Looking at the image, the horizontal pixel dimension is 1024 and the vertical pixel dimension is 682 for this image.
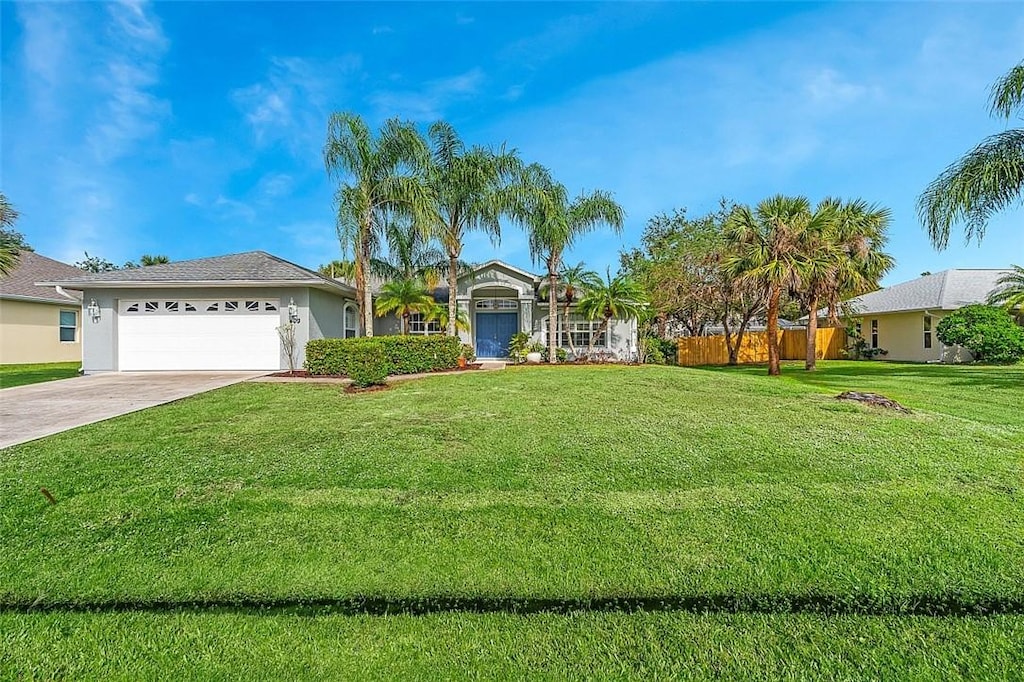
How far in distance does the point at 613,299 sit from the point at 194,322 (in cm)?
1477

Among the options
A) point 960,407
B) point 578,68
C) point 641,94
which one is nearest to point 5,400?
point 578,68

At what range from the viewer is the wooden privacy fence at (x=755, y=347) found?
24.6m

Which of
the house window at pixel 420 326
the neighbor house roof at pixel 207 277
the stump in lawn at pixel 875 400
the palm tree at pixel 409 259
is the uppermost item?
the palm tree at pixel 409 259

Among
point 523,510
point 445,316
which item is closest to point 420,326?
point 445,316

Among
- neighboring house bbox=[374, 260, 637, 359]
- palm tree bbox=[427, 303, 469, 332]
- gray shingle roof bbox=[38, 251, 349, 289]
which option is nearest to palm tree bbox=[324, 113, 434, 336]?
gray shingle roof bbox=[38, 251, 349, 289]

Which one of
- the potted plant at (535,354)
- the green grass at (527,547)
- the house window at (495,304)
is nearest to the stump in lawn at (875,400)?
the green grass at (527,547)

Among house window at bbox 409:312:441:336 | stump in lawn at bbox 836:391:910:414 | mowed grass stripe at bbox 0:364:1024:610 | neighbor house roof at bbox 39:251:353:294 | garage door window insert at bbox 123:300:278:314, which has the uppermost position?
neighbor house roof at bbox 39:251:353:294

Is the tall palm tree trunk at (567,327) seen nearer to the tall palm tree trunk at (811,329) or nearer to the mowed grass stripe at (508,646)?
the tall palm tree trunk at (811,329)

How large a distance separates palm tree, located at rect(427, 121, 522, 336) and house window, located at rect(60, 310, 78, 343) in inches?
717

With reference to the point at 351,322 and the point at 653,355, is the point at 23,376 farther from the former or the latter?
the point at 653,355

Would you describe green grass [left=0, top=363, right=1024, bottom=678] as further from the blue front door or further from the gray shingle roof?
the blue front door

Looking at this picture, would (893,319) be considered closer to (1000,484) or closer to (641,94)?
(641,94)

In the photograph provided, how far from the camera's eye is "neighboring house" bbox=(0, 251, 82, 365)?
714 inches

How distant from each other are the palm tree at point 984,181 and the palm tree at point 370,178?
1345 cm
